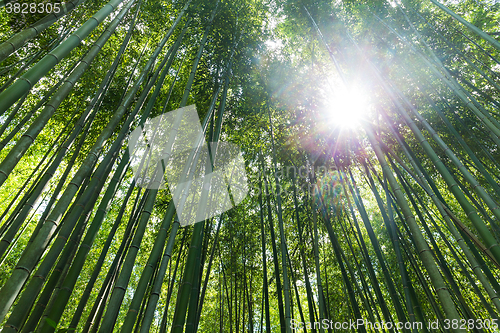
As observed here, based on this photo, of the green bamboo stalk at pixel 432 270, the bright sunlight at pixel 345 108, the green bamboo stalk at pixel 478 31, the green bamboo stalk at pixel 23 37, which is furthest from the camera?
the bright sunlight at pixel 345 108

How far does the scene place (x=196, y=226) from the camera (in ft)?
4.92

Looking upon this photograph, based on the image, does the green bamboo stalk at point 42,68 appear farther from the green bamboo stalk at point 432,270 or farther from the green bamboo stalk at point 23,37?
the green bamboo stalk at point 432,270

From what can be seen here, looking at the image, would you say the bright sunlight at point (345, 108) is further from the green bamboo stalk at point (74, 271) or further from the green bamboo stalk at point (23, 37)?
the green bamboo stalk at point (23, 37)

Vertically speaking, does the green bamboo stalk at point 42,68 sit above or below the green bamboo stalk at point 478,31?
below

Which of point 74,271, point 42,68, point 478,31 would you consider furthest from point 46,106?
point 478,31

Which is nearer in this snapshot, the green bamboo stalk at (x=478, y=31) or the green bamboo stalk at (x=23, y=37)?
the green bamboo stalk at (x=23, y=37)

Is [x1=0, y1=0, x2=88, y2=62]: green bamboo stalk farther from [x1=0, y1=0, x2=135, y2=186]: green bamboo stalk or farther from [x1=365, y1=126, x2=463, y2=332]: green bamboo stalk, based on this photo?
[x1=365, y1=126, x2=463, y2=332]: green bamboo stalk

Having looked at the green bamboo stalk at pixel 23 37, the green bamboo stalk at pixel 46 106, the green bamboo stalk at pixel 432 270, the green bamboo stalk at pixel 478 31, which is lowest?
the green bamboo stalk at pixel 432 270

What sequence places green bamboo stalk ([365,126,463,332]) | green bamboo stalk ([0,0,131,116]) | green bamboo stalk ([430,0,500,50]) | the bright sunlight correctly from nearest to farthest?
green bamboo stalk ([365,126,463,332]) → green bamboo stalk ([0,0,131,116]) → green bamboo stalk ([430,0,500,50]) → the bright sunlight

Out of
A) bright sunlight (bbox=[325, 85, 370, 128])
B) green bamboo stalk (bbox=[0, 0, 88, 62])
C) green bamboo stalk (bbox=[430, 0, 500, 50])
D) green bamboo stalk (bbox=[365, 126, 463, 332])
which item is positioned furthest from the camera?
bright sunlight (bbox=[325, 85, 370, 128])

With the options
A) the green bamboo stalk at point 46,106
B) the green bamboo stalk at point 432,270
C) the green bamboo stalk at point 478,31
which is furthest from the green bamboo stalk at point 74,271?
the green bamboo stalk at point 478,31

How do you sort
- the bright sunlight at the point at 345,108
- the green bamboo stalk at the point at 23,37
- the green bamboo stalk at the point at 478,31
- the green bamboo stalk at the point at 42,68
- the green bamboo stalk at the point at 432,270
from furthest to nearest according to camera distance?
the bright sunlight at the point at 345,108 < the green bamboo stalk at the point at 478,31 < the green bamboo stalk at the point at 23,37 < the green bamboo stalk at the point at 42,68 < the green bamboo stalk at the point at 432,270

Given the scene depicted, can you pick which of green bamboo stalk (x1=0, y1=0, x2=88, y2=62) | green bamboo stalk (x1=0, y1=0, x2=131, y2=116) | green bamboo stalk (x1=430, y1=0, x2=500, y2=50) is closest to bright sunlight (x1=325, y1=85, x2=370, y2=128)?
green bamboo stalk (x1=430, y1=0, x2=500, y2=50)

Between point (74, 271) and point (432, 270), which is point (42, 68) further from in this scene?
point (432, 270)
